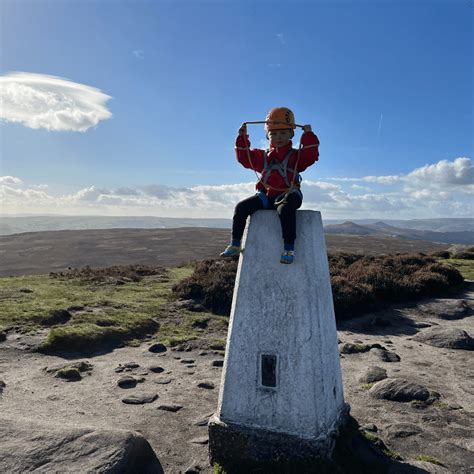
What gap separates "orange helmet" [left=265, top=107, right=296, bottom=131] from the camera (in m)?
5.96

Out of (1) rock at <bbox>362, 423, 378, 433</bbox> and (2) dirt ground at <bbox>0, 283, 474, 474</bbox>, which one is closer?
(2) dirt ground at <bbox>0, 283, 474, 474</bbox>

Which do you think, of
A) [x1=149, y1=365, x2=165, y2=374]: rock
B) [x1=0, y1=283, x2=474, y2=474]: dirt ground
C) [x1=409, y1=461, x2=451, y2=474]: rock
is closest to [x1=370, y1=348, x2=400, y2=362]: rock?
[x1=0, y1=283, x2=474, y2=474]: dirt ground

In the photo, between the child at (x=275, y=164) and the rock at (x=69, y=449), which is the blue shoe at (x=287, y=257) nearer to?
the child at (x=275, y=164)

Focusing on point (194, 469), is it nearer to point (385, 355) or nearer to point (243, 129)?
point (243, 129)

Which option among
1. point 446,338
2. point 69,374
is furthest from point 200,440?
point 446,338

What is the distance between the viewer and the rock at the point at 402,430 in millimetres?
6996

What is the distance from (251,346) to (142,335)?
8292 mm

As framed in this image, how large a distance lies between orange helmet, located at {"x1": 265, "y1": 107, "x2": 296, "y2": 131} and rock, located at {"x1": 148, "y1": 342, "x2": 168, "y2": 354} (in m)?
7.81

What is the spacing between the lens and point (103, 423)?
290 inches

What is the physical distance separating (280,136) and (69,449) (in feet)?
16.3

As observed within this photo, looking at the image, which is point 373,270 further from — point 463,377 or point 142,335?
point 142,335

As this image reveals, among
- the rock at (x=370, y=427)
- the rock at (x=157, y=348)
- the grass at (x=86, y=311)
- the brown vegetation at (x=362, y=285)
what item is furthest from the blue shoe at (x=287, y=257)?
the brown vegetation at (x=362, y=285)

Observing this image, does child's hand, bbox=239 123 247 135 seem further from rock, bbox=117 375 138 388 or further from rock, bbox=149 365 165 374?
rock, bbox=149 365 165 374

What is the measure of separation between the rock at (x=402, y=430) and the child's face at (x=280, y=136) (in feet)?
16.4
